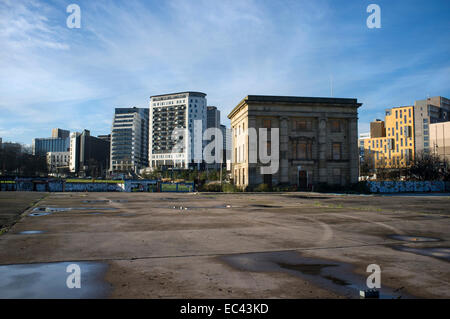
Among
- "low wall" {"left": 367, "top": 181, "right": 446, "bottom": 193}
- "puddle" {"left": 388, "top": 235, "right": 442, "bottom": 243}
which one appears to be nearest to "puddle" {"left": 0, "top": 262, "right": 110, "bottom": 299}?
"puddle" {"left": 388, "top": 235, "right": 442, "bottom": 243}

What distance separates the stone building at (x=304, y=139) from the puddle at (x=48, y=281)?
46823mm

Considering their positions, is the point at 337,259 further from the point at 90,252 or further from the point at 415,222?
the point at 415,222

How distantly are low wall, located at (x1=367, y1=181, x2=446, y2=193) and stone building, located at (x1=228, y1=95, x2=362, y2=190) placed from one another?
355 cm

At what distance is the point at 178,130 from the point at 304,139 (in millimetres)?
119244

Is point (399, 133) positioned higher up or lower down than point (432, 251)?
higher up

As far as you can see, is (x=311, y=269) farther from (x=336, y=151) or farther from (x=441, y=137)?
(x=441, y=137)

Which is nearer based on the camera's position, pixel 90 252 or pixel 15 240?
pixel 90 252

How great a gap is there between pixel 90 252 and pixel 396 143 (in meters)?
167

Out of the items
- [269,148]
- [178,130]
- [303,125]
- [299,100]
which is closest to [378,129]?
[178,130]

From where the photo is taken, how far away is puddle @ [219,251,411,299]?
5.22 m

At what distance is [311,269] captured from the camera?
645 centimetres

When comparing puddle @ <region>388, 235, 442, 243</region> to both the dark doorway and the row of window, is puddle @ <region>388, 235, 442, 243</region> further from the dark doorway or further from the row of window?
the dark doorway
